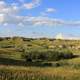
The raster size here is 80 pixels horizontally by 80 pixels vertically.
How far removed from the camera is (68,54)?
10144 centimetres

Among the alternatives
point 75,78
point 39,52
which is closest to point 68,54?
Answer: point 39,52

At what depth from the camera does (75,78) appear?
28.9 metres

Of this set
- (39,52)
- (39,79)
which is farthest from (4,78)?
(39,52)

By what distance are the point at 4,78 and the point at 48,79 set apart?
502cm

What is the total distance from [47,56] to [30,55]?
7.14 meters

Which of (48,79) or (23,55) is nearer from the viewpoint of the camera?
(48,79)

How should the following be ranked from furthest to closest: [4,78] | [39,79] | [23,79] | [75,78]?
[75,78] → [39,79] → [23,79] → [4,78]

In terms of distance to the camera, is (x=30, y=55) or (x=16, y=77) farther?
(x=30, y=55)

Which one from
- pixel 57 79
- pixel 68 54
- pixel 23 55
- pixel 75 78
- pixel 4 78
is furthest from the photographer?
pixel 68 54

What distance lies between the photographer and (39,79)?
67.7ft

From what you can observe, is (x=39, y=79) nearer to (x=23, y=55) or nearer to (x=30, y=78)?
(x=30, y=78)

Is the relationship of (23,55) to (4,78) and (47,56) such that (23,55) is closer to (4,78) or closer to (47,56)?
(47,56)

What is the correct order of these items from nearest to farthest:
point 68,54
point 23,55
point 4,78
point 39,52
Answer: point 4,78 < point 23,55 < point 39,52 < point 68,54

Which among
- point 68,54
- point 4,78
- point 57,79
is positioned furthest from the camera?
point 68,54
